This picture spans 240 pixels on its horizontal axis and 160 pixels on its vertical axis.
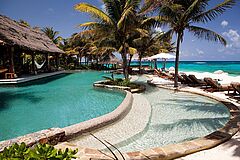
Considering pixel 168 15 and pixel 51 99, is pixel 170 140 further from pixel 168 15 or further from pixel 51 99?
pixel 168 15

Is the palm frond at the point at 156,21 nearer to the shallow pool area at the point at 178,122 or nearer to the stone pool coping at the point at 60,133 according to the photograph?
the shallow pool area at the point at 178,122

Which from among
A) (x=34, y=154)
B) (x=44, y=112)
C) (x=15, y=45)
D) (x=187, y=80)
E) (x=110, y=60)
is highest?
(x=15, y=45)

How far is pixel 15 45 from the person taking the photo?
43.5 ft

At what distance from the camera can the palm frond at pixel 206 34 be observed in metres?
10.4

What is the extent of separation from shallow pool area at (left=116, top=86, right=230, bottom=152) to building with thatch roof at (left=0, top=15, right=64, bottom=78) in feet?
36.9

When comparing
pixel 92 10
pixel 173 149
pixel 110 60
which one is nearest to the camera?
pixel 173 149

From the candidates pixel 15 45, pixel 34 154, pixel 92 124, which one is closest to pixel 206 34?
pixel 92 124

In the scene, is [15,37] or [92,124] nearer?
[92,124]

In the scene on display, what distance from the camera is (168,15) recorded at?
33.0ft

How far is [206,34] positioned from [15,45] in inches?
500

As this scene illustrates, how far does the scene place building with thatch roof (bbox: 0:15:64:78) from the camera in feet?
44.3

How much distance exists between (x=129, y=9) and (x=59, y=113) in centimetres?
638

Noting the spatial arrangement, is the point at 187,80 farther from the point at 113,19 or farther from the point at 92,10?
the point at 92,10

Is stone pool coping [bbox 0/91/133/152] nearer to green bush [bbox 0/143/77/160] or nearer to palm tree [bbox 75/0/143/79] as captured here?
green bush [bbox 0/143/77/160]
